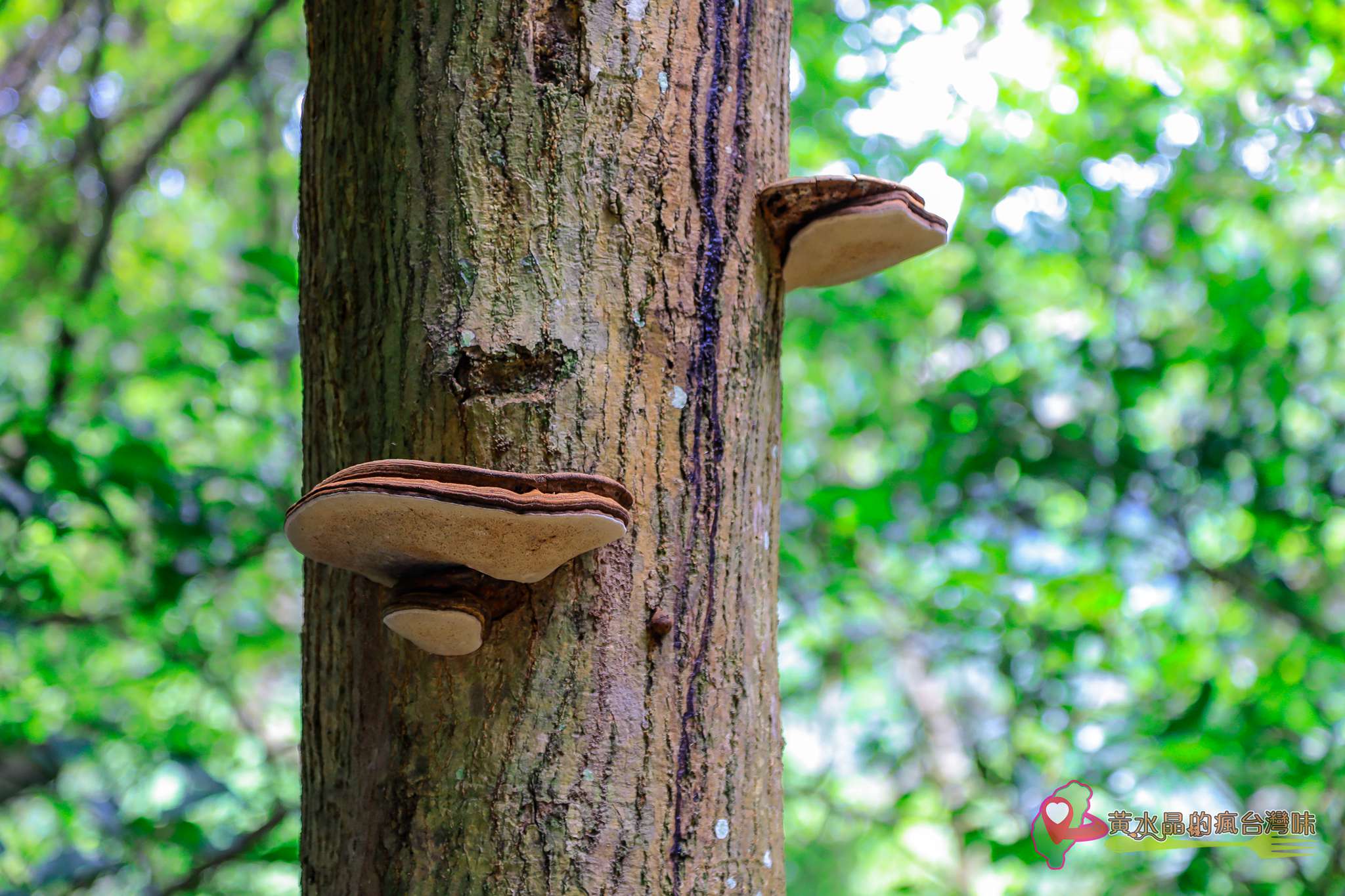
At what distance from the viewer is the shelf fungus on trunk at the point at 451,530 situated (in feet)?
2.85

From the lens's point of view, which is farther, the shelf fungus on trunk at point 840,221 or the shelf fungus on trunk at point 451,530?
the shelf fungus on trunk at point 840,221

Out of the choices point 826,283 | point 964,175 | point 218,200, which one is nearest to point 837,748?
point 964,175

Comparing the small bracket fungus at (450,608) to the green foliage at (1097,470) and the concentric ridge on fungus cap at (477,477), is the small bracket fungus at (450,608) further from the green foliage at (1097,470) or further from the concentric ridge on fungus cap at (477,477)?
the green foliage at (1097,470)

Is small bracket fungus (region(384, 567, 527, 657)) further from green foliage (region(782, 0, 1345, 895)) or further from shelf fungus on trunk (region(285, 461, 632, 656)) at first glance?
green foliage (region(782, 0, 1345, 895))

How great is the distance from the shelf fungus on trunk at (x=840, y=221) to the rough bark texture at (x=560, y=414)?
5cm

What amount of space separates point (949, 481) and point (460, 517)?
320cm

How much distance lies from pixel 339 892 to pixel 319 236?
0.87 meters

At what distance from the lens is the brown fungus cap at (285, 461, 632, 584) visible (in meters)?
0.87

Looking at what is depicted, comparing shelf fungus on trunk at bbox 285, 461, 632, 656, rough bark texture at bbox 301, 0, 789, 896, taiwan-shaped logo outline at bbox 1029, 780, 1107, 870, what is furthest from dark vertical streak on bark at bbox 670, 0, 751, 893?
taiwan-shaped logo outline at bbox 1029, 780, 1107, 870

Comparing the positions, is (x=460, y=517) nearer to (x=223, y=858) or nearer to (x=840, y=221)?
(x=840, y=221)

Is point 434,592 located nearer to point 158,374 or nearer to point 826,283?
point 826,283

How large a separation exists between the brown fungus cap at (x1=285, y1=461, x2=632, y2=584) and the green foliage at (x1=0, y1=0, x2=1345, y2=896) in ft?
6.39

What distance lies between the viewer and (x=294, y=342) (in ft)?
14.1

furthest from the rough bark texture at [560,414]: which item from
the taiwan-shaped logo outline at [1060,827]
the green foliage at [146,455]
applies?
the taiwan-shaped logo outline at [1060,827]
